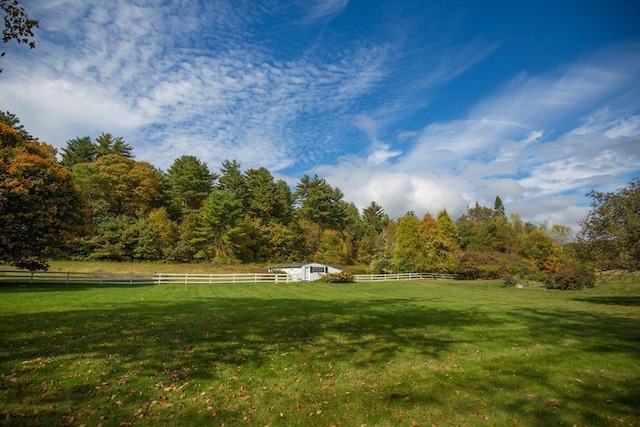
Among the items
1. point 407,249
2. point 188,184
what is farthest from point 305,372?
point 188,184

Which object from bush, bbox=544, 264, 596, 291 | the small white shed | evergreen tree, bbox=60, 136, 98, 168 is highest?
evergreen tree, bbox=60, 136, 98, 168

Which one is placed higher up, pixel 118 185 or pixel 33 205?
pixel 118 185

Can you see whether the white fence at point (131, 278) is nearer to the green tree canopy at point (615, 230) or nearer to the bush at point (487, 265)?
the bush at point (487, 265)

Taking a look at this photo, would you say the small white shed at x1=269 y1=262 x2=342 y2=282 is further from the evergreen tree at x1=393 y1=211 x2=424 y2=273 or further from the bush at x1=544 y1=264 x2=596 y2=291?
the bush at x1=544 y1=264 x2=596 y2=291

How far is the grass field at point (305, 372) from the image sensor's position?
17.4 ft

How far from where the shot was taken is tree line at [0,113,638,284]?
22070mm

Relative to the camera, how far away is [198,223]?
53.2m

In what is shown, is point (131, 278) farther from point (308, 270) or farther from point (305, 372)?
point (305, 372)

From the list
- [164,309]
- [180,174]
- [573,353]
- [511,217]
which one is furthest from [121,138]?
[511,217]

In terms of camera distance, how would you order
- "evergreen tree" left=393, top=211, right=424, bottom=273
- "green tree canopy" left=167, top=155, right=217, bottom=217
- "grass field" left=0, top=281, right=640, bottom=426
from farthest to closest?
"green tree canopy" left=167, top=155, right=217, bottom=217, "evergreen tree" left=393, top=211, right=424, bottom=273, "grass field" left=0, top=281, right=640, bottom=426

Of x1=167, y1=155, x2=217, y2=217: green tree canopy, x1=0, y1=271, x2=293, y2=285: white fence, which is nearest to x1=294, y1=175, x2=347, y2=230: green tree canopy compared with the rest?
x1=167, y1=155, x2=217, y2=217: green tree canopy

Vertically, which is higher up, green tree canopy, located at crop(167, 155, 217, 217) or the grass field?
green tree canopy, located at crop(167, 155, 217, 217)

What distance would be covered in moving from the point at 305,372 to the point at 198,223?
50.2 metres

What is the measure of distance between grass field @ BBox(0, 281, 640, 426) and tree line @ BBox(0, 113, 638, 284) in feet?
46.8
